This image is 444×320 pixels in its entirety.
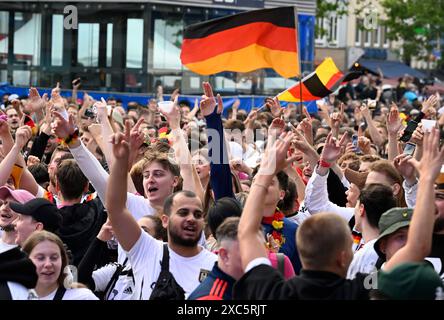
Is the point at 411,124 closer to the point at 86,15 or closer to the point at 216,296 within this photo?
the point at 216,296

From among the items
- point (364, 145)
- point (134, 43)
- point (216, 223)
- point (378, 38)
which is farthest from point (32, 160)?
point (378, 38)

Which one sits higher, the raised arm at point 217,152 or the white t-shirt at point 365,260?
the raised arm at point 217,152

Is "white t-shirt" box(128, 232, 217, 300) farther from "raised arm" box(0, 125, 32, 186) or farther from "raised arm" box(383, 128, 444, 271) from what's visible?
"raised arm" box(0, 125, 32, 186)

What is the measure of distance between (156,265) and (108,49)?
2119 centimetres

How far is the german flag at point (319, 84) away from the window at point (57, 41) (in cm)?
1387

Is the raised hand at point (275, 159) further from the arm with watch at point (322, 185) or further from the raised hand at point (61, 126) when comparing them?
the arm with watch at point (322, 185)

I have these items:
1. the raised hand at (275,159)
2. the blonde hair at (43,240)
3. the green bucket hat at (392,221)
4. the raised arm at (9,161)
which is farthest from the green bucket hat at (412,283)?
the raised arm at (9,161)

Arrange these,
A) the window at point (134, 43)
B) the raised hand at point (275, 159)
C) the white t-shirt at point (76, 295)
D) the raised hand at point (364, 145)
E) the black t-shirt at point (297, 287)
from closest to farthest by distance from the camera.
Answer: the black t-shirt at point (297, 287)
the raised hand at point (275, 159)
the white t-shirt at point (76, 295)
the raised hand at point (364, 145)
the window at point (134, 43)

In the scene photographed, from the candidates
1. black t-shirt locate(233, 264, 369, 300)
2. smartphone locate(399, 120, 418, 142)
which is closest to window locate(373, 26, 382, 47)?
smartphone locate(399, 120, 418, 142)

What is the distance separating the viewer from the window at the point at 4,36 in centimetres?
2834

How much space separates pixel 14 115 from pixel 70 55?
13.4 m

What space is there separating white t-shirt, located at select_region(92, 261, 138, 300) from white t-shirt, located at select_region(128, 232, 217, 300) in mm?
276
